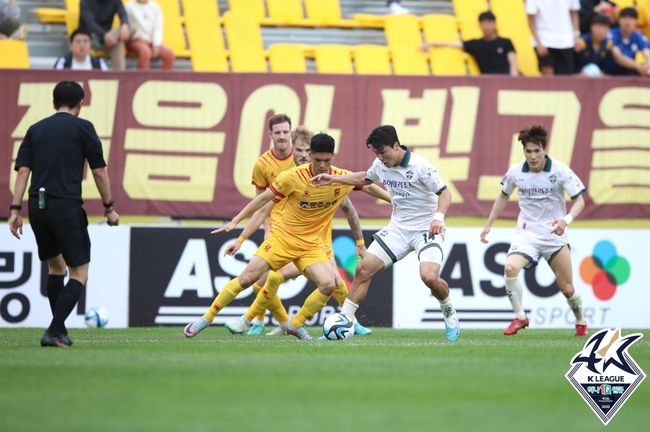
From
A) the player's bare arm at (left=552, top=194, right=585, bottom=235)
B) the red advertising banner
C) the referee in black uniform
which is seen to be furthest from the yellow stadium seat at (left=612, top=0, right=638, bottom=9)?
the referee in black uniform

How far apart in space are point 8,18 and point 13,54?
2.12 feet

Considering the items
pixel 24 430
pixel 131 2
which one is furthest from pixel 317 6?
pixel 24 430

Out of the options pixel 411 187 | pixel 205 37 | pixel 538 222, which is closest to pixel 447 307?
pixel 411 187

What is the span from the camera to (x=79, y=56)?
18422mm

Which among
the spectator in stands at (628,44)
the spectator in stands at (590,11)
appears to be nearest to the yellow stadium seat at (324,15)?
the spectator in stands at (590,11)

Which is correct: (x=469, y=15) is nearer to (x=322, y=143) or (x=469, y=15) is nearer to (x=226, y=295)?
(x=322, y=143)

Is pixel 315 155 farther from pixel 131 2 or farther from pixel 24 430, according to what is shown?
pixel 131 2

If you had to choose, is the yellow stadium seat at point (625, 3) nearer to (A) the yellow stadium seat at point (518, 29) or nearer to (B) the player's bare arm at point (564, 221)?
(A) the yellow stadium seat at point (518, 29)

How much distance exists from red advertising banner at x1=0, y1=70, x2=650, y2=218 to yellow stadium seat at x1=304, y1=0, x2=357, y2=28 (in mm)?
2631

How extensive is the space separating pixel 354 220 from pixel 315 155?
1501 millimetres

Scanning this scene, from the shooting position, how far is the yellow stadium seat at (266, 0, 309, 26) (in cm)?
2056

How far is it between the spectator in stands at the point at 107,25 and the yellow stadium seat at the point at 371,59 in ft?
12.0

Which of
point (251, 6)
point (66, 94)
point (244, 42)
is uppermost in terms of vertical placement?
point (251, 6)

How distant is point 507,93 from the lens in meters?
18.8
